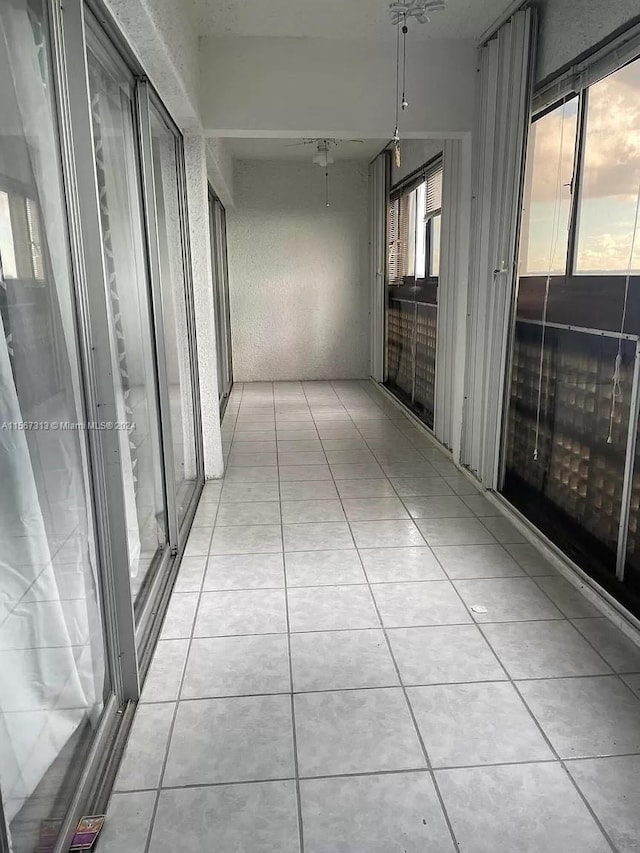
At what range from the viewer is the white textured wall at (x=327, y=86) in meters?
4.12

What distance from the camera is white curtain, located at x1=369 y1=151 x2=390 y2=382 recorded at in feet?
25.8

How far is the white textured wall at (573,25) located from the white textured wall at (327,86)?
0.85 meters

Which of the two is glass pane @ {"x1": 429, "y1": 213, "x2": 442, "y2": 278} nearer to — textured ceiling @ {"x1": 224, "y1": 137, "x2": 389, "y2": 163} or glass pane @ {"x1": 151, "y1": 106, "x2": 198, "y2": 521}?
textured ceiling @ {"x1": 224, "y1": 137, "x2": 389, "y2": 163}

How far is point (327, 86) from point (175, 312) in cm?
182

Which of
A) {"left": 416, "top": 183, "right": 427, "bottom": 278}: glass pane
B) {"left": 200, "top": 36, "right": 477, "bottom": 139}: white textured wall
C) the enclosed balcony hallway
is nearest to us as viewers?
the enclosed balcony hallway

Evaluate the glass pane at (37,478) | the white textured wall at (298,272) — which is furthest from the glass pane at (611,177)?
the white textured wall at (298,272)

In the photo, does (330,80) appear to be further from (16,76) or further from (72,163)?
(16,76)

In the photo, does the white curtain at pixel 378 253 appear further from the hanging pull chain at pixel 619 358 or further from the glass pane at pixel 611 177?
the hanging pull chain at pixel 619 358

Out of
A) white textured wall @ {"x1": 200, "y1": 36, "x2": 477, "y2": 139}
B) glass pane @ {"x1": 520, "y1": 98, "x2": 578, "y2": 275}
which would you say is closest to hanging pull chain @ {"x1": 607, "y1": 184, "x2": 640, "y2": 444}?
glass pane @ {"x1": 520, "y1": 98, "x2": 578, "y2": 275}

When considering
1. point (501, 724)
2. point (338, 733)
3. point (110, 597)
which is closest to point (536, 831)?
point (501, 724)

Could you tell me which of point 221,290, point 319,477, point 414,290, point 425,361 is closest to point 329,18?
point 319,477

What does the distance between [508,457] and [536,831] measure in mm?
2720

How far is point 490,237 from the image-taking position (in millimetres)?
4113

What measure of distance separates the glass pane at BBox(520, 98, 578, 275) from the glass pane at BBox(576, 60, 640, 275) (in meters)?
0.17
